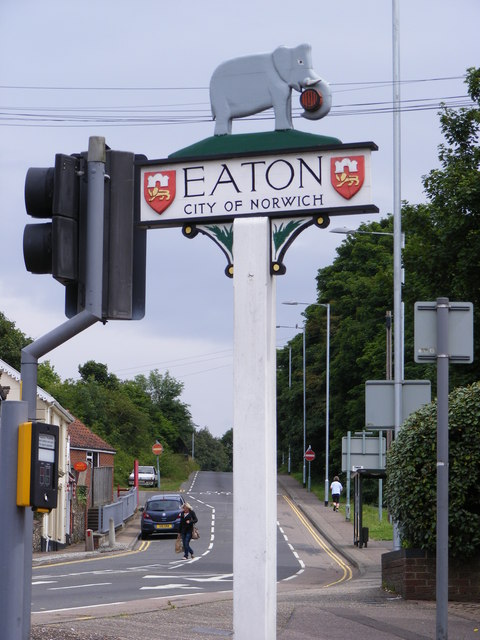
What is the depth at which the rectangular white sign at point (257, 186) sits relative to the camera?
812cm

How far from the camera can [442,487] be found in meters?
9.09

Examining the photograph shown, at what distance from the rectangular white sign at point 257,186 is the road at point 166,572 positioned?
227 centimetres

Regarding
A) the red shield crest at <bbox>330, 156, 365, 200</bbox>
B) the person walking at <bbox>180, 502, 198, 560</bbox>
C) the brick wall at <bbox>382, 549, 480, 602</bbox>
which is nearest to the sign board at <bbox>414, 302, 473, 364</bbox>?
the red shield crest at <bbox>330, 156, 365, 200</bbox>

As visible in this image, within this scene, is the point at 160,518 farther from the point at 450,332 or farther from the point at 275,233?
the point at 275,233

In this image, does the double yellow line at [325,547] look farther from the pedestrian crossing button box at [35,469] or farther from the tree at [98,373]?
the tree at [98,373]

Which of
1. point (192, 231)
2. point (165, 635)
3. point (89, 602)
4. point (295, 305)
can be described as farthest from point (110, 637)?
point (295, 305)

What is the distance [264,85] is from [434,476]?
8504 millimetres

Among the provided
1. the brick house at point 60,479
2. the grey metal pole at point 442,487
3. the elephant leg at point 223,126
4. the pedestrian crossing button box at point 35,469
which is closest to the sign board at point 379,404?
the grey metal pole at point 442,487

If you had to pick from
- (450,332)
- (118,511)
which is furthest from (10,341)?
(450,332)

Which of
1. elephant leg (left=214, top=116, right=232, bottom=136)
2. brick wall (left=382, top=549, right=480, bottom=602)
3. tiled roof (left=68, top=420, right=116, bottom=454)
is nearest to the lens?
elephant leg (left=214, top=116, right=232, bottom=136)

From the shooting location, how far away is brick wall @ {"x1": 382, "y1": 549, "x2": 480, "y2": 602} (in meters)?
15.7

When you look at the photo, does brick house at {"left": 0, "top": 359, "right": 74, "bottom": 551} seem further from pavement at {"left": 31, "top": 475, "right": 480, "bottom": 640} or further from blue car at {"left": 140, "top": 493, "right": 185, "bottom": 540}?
pavement at {"left": 31, "top": 475, "right": 480, "bottom": 640}

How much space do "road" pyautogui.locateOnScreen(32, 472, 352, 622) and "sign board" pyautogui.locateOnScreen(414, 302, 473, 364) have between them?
227 centimetres

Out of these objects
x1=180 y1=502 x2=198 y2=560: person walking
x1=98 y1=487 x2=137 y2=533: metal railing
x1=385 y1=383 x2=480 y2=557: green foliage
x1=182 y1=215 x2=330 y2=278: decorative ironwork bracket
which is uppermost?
x1=182 y1=215 x2=330 y2=278: decorative ironwork bracket
